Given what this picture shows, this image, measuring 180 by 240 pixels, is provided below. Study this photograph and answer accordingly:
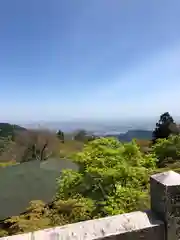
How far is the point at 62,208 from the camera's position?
267 inches

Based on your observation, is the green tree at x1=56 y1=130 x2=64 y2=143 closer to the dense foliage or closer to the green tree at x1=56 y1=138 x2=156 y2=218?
the dense foliage

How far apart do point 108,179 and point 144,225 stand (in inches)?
165

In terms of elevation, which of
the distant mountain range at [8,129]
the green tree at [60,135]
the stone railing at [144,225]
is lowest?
the green tree at [60,135]

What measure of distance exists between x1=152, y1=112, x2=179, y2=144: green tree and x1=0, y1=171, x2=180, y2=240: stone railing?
25235 mm

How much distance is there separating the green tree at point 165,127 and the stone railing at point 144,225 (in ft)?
82.8

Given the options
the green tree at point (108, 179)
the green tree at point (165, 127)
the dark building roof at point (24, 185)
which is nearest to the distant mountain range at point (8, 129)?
the green tree at point (165, 127)

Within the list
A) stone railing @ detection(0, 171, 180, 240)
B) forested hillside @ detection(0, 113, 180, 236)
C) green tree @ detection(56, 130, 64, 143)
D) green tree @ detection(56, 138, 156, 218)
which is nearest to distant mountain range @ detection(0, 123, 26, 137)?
green tree @ detection(56, 130, 64, 143)

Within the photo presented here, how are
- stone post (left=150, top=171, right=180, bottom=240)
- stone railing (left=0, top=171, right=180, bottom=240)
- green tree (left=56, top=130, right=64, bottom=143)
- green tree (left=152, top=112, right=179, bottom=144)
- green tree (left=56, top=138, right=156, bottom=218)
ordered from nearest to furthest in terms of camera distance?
stone railing (left=0, top=171, right=180, bottom=240) < stone post (left=150, top=171, right=180, bottom=240) < green tree (left=56, top=138, right=156, bottom=218) < green tree (left=152, top=112, right=179, bottom=144) < green tree (left=56, top=130, right=64, bottom=143)

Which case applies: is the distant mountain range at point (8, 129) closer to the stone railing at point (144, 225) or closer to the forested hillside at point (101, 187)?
the forested hillside at point (101, 187)

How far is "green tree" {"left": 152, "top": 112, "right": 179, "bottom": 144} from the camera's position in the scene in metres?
26.3

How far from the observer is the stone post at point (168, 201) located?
182cm

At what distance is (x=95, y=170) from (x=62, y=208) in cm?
167

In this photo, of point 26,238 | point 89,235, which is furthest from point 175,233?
point 26,238

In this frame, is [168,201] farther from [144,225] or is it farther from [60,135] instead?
[60,135]
